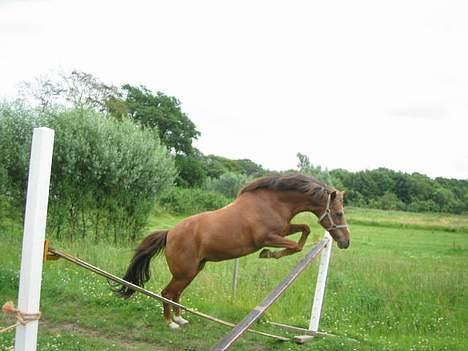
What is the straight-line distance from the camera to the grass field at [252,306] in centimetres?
605

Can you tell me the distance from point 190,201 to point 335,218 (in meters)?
28.1

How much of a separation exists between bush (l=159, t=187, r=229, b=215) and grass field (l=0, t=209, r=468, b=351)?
21.4m

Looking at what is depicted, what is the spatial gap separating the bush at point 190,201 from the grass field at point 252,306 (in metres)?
21.4

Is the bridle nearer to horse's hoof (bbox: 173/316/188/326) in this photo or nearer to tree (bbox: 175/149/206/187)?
horse's hoof (bbox: 173/316/188/326)

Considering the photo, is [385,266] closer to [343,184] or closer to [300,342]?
[300,342]

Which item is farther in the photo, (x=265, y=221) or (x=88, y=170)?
(x=88, y=170)

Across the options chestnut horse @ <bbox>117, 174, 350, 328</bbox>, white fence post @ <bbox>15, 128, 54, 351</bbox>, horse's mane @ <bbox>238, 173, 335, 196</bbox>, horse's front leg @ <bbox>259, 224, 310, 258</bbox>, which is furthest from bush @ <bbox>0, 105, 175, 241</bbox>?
white fence post @ <bbox>15, 128, 54, 351</bbox>

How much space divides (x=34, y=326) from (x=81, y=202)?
13.1 m

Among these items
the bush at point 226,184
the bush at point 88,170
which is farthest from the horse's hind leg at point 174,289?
the bush at point 226,184

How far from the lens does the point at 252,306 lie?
7371 mm

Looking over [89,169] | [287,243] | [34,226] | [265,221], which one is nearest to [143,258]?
[265,221]

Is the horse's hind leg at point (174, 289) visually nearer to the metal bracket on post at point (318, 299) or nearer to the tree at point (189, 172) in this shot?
the metal bracket on post at point (318, 299)

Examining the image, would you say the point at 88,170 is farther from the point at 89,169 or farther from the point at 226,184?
the point at 226,184

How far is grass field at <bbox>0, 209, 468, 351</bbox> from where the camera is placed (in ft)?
19.8
